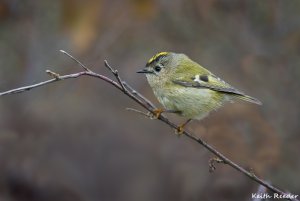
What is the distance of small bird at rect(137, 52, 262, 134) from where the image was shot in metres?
3.66

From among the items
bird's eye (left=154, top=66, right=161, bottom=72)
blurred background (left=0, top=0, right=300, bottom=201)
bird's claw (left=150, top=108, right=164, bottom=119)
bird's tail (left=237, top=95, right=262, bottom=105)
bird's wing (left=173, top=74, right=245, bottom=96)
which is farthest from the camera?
blurred background (left=0, top=0, right=300, bottom=201)

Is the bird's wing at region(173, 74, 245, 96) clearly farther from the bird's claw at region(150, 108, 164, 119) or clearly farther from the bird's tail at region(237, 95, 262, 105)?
the bird's claw at region(150, 108, 164, 119)

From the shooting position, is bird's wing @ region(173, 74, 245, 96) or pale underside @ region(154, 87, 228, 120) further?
bird's wing @ region(173, 74, 245, 96)

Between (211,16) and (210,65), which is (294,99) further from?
(211,16)

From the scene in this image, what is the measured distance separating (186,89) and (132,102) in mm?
1997

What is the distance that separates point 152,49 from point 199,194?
185 cm

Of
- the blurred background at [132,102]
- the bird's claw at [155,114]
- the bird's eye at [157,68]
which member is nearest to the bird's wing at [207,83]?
the bird's eye at [157,68]

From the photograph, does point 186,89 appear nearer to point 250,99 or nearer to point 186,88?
point 186,88

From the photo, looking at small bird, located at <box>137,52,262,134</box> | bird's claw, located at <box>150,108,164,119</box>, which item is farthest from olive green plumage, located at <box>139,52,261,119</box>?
bird's claw, located at <box>150,108,164,119</box>

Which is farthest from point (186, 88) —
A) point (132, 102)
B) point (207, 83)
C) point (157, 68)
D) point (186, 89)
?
point (132, 102)

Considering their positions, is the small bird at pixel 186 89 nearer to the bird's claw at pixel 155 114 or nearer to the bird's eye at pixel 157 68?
the bird's eye at pixel 157 68

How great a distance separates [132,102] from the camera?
5691 mm

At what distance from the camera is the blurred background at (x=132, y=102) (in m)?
5.09

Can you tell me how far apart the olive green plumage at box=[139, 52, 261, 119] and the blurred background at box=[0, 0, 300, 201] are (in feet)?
3.63
